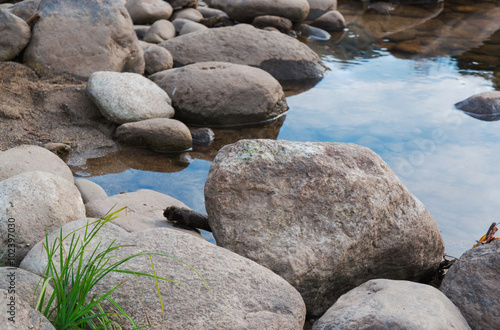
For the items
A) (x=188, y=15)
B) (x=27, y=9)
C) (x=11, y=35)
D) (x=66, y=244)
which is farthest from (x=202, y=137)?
(x=188, y=15)

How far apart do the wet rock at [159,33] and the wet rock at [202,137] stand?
157 inches

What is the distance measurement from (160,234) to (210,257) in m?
0.31

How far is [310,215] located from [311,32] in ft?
30.7

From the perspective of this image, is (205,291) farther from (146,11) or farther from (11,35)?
(146,11)

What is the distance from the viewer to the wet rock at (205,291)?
2355mm

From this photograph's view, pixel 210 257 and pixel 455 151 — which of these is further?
pixel 455 151

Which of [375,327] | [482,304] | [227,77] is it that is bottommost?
[227,77]

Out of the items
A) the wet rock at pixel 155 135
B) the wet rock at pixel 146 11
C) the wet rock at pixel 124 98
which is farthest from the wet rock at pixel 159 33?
the wet rock at pixel 155 135

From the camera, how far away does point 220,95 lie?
6598mm

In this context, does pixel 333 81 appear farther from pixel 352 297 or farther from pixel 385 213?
pixel 352 297

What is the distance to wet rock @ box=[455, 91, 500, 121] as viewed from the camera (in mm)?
7250

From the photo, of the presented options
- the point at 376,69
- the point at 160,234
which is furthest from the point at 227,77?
the point at 160,234

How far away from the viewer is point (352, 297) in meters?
2.70

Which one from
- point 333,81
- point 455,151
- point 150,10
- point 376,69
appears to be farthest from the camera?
point 150,10
